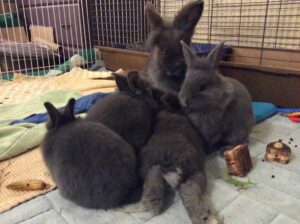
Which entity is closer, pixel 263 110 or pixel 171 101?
pixel 171 101

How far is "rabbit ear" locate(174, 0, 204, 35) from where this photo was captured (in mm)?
1643

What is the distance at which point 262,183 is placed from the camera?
4.09 feet

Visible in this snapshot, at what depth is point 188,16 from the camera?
66.0 inches

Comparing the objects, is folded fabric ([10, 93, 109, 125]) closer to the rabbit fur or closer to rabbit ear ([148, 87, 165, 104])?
rabbit ear ([148, 87, 165, 104])

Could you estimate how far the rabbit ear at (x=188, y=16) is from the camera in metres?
1.64

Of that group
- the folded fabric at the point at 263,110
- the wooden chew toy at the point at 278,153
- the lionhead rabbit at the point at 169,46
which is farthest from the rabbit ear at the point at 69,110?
the folded fabric at the point at 263,110

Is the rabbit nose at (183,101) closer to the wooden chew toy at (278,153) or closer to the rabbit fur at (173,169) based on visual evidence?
the rabbit fur at (173,169)

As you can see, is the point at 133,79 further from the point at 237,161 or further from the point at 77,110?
the point at 77,110

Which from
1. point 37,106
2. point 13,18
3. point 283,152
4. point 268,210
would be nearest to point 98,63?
point 37,106

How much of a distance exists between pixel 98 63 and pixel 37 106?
1497mm

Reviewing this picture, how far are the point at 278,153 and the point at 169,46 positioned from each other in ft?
2.55

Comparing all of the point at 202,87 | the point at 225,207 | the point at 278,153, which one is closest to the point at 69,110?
the point at 202,87

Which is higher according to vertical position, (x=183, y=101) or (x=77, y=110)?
(x=183, y=101)

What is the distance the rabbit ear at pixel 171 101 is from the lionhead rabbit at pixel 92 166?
1.17 feet
